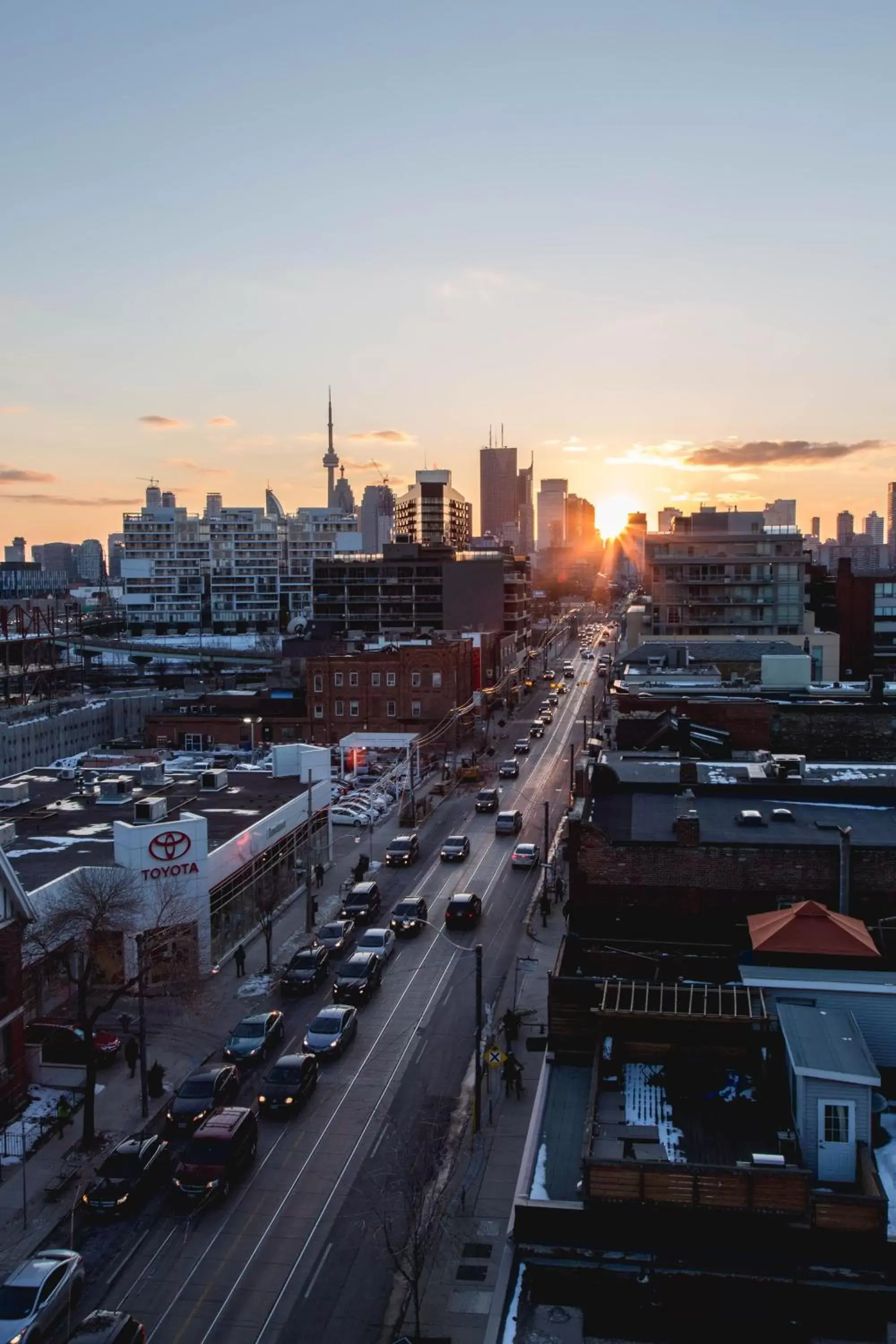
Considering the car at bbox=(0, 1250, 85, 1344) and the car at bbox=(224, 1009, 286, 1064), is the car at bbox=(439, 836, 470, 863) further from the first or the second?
the car at bbox=(0, 1250, 85, 1344)

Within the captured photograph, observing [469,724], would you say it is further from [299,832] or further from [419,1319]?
[419,1319]

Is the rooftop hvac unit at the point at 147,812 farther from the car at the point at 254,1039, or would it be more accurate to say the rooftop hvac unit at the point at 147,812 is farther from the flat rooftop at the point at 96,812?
the car at the point at 254,1039

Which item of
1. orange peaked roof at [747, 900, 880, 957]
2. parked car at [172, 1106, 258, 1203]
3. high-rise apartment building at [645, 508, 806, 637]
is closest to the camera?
parked car at [172, 1106, 258, 1203]

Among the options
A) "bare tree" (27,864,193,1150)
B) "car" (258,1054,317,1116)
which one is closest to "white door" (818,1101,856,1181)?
"car" (258,1054,317,1116)

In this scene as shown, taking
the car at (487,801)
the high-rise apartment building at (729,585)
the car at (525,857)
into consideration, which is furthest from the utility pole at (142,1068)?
the high-rise apartment building at (729,585)

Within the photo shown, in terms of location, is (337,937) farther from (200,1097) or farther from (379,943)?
(200,1097)

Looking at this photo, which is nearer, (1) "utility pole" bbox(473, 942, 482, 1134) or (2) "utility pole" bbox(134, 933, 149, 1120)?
(1) "utility pole" bbox(473, 942, 482, 1134)
